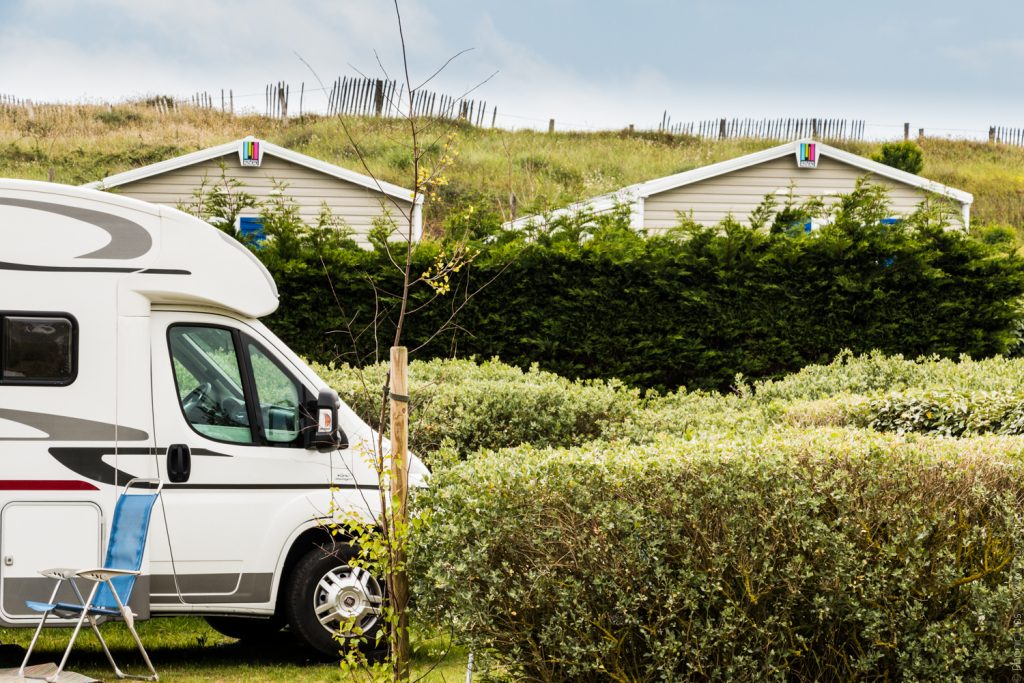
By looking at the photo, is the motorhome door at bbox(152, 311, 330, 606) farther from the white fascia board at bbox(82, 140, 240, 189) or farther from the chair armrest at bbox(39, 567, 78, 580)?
the white fascia board at bbox(82, 140, 240, 189)

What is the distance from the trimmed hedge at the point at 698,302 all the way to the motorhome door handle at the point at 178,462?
760cm

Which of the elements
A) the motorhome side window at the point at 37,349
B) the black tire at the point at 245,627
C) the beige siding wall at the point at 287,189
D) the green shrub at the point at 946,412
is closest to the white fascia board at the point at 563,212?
the beige siding wall at the point at 287,189

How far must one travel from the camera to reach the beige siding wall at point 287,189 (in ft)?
67.8

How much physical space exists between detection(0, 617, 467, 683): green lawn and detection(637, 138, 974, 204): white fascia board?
1348 cm

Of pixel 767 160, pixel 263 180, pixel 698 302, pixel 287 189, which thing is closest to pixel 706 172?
pixel 767 160

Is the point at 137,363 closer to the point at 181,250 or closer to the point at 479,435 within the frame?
the point at 181,250

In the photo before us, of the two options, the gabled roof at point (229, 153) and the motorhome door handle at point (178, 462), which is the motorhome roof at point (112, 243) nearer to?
the motorhome door handle at point (178, 462)

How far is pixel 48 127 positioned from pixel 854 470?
1865 inches

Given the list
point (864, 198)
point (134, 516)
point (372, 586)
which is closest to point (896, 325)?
point (864, 198)

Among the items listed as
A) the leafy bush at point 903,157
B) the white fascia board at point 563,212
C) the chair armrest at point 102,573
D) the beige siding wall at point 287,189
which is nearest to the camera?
the chair armrest at point 102,573

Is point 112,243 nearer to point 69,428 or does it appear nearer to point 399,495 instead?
point 69,428

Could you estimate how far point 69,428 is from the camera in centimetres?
649

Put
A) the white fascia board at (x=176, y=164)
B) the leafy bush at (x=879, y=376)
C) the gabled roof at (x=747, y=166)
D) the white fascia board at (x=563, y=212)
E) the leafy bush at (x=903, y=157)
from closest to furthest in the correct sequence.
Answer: the leafy bush at (x=879, y=376), the white fascia board at (x=563, y=212), the gabled roof at (x=747, y=166), the white fascia board at (x=176, y=164), the leafy bush at (x=903, y=157)

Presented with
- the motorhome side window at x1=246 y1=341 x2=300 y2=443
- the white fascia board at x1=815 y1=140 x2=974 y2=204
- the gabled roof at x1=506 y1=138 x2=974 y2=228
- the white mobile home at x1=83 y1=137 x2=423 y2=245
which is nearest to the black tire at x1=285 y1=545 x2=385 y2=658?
the motorhome side window at x1=246 y1=341 x2=300 y2=443
